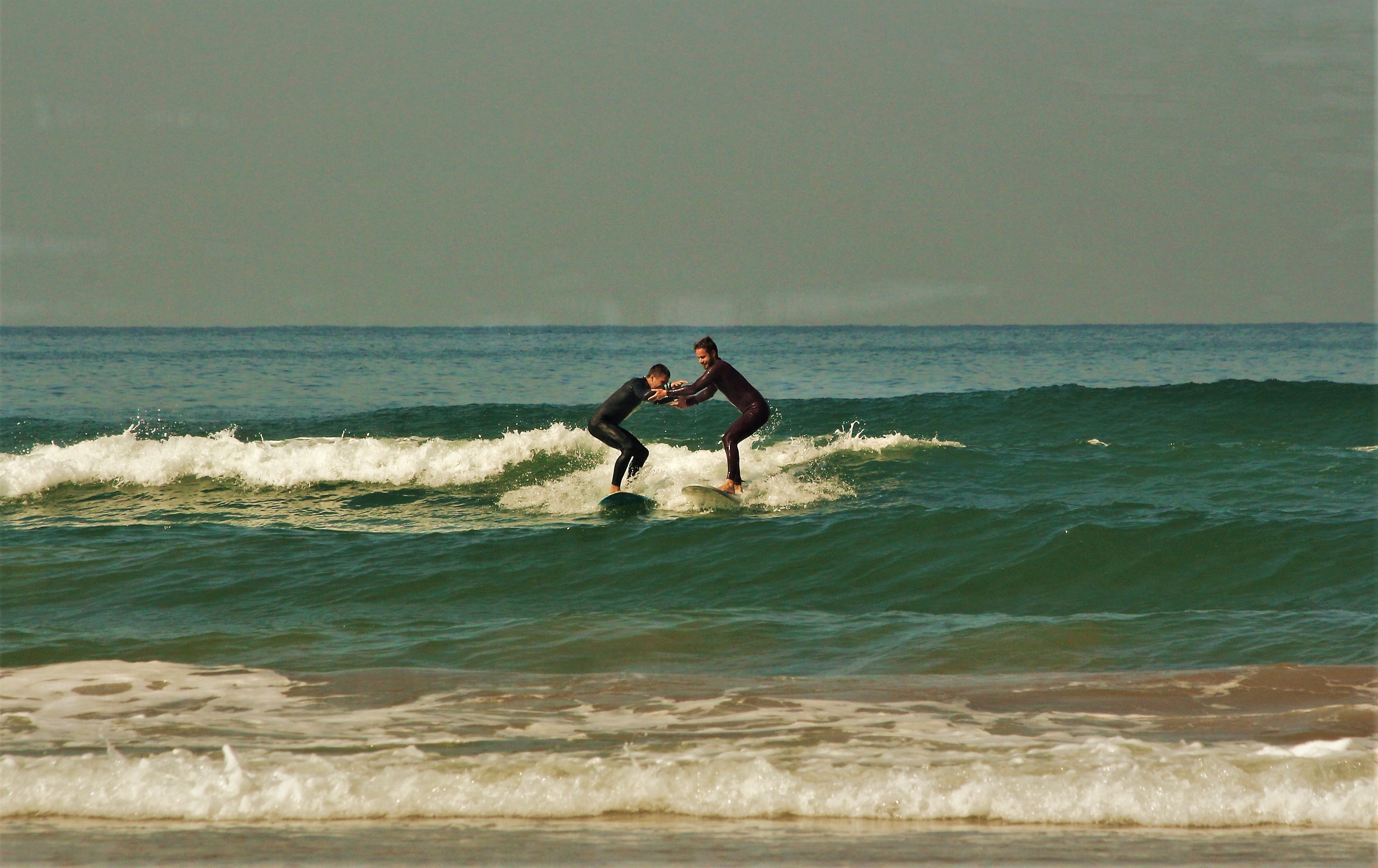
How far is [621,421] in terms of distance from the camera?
1190 centimetres

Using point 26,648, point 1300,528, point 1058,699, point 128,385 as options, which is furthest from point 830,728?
point 128,385

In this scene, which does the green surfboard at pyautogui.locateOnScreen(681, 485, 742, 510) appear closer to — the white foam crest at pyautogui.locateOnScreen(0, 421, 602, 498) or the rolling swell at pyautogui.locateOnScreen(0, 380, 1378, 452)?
the white foam crest at pyautogui.locateOnScreen(0, 421, 602, 498)

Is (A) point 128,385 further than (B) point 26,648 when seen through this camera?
Yes

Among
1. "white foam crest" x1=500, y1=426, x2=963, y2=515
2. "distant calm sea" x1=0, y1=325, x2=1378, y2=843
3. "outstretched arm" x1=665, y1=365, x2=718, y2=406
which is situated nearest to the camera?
"distant calm sea" x1=0, y1=325, x2=1378, y2=843

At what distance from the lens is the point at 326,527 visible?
1218cm

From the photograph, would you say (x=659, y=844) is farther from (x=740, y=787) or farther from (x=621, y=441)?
(x=621, y=441)

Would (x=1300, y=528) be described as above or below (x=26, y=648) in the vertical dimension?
above

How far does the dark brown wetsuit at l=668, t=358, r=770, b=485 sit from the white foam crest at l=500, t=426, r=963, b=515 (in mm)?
758

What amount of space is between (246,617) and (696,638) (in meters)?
3.78

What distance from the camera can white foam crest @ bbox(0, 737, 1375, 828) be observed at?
14.2ft

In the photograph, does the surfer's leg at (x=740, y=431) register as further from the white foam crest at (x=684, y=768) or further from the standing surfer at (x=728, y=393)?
the white foam crest at (x=684, y=768)

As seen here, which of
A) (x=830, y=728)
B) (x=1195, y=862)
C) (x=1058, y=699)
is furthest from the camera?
(x=1058, y=699)

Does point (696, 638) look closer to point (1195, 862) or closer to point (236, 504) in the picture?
point (1195, 862)

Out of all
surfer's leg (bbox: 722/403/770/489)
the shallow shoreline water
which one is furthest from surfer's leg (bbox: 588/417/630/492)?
the shallow shoreline water
